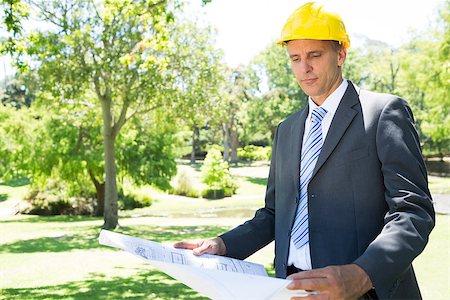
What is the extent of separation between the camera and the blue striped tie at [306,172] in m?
2.14

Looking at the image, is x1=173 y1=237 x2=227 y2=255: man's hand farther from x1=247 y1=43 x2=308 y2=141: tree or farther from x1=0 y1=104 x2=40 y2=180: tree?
x1=247 y1=43 x2=308 y2=141: tree

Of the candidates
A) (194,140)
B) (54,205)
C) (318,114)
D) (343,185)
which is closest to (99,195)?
(54,205)

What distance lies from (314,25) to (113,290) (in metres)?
6.74

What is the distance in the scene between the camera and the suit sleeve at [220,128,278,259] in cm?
235

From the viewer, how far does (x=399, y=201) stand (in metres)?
1.80

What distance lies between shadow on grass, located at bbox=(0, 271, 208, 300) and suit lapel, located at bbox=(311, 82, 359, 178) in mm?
5762

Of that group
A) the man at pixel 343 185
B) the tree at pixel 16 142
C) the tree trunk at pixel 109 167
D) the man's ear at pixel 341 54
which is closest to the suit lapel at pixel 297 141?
the man at pixel 343 185

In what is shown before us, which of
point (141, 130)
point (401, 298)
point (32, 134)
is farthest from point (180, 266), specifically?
point (32, 134)

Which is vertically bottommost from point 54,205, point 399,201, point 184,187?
point 184,187

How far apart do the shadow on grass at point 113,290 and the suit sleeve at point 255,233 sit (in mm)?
5246

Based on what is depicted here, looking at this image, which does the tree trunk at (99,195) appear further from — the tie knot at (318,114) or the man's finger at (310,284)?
the man's finger at (310,284)

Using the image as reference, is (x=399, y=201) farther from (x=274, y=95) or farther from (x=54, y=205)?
(x=274, y=95)

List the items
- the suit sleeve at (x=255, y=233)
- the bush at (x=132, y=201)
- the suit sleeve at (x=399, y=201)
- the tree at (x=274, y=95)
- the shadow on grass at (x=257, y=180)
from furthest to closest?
the tree at (x=274, y=95) < the shadow on grass at (x=257, y=180) < the bush at (x=132, y=201) < the suit sleeve at (x=255, y=233) < the suit sleeve at (x=399, y=201)

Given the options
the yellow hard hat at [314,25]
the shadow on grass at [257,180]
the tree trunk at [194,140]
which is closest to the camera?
the yellow hard hat at [314,25]
